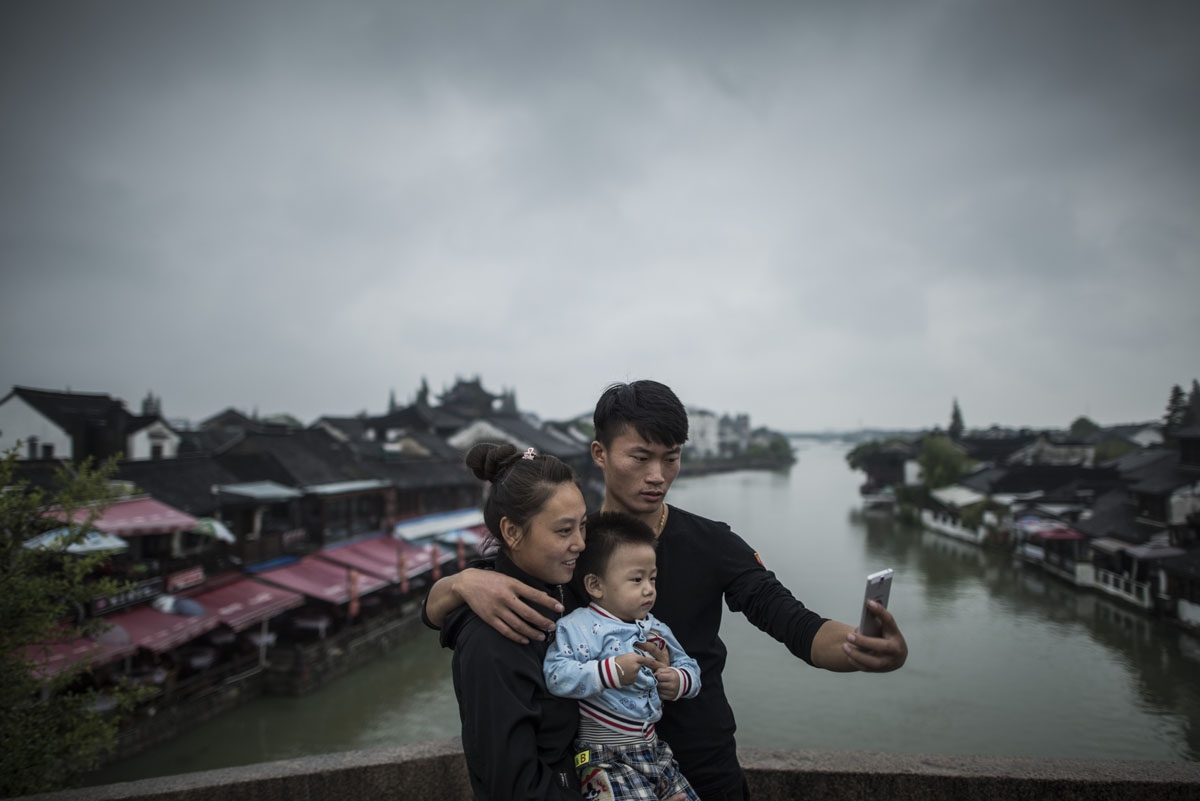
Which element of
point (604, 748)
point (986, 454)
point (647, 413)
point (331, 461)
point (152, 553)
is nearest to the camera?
point (604, 748)

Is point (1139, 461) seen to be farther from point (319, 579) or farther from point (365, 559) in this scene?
point (319, 579)

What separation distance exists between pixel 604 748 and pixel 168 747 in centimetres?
1191

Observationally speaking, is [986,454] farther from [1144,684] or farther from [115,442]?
[115,442]

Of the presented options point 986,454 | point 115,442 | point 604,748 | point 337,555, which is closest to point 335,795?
point 604,748

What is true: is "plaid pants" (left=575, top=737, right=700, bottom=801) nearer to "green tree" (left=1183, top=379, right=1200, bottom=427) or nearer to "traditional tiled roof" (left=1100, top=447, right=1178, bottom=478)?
"traditional tiled roof" (left=1100, top=447, right=1178, bottom=478)

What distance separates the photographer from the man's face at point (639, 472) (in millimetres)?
2154

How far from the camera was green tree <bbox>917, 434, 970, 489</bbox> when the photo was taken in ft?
120

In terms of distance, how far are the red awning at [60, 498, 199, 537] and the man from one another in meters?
12.4

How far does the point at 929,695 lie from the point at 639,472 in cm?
1474

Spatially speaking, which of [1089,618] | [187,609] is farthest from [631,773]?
[1089,618]

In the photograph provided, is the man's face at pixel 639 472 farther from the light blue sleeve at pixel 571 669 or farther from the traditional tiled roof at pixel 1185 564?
the traditional tiled roof at pixel 1185 564

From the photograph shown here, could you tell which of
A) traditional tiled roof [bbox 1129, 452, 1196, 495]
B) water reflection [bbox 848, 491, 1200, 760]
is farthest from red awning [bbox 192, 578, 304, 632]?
traditional tiled roof [bbox 1129, 452, 1196, 495]

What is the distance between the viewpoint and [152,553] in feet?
42.9

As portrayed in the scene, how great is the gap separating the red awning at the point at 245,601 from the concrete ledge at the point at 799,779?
1091 centimetres
